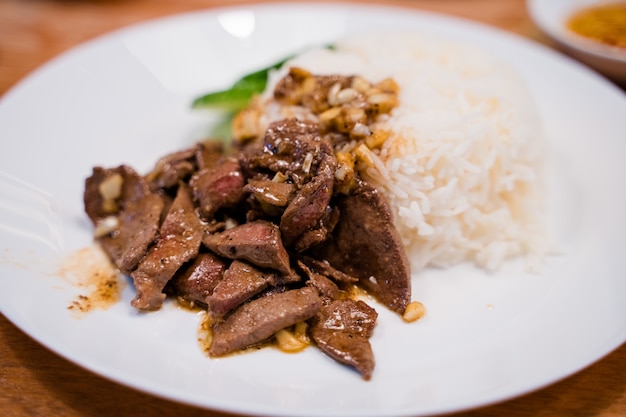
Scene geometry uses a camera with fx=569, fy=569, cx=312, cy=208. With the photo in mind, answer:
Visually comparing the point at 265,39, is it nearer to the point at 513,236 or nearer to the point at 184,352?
the point at 513,236

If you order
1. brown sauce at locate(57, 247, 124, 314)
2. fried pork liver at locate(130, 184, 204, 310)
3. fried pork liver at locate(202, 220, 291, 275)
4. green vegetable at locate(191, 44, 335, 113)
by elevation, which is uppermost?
green vegetable at locate(191, 44, 335, 113)

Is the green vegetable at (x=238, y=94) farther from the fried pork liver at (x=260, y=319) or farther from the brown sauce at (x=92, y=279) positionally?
the fried pork liver at (x=260, y=319)

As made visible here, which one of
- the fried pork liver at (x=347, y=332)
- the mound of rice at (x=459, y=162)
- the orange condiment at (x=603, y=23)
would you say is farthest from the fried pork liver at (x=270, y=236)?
the orange condiment at (x=603, y=23)

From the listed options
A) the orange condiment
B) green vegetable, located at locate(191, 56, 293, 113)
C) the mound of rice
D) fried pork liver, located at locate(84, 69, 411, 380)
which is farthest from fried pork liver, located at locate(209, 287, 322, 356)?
the orange condiment

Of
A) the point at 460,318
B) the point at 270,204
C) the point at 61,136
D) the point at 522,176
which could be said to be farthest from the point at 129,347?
the point at 522,176

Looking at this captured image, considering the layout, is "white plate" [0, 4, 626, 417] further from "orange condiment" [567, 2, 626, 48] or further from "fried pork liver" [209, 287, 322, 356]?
"orange condiment" [567, 2, 626, 48]
